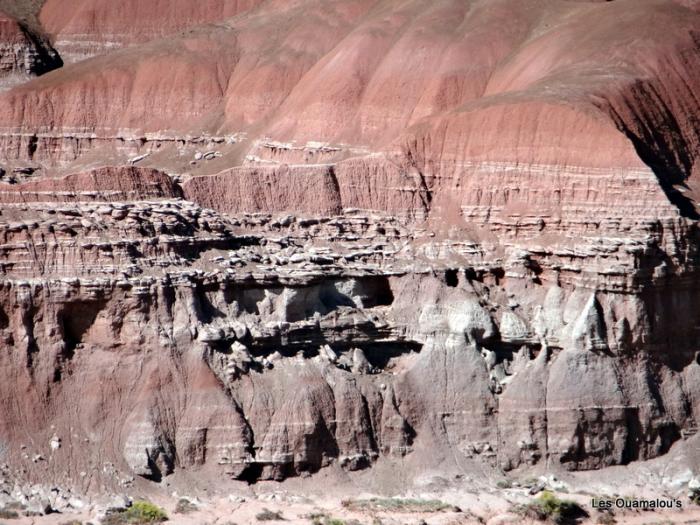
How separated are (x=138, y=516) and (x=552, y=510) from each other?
36.2ft

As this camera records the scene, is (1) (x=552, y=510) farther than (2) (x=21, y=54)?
No

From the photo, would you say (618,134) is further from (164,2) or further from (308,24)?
(164,2)

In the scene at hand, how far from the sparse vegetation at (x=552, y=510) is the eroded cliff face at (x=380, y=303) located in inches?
93.6

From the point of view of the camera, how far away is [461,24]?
77.3 metres

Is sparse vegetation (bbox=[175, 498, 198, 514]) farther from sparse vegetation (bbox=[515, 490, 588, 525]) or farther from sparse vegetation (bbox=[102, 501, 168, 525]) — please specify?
sparse vegetation (bbox=[515, 490, 588, 525])

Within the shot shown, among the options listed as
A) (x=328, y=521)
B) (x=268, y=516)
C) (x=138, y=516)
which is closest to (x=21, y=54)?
(x=138, y=516)

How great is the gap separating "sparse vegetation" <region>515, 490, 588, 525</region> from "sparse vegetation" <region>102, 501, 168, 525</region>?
962 centimetres

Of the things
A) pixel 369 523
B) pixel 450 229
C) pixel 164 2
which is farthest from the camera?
pixel 164 2

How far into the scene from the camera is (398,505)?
46.9 meters

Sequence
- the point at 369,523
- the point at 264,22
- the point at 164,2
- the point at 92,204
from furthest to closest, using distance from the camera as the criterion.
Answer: the point at 164,2 → the point at 264,22 → the point at 92,204 → the point at 369,523

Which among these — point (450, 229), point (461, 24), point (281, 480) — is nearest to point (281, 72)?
point (461, 24)

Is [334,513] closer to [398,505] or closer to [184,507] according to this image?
[398,505]

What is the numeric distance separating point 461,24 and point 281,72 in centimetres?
1083

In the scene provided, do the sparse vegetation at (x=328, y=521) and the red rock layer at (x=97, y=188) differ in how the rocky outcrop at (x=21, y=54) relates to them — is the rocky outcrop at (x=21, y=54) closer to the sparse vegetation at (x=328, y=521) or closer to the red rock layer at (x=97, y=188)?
the red rock layer at (x=97, y=188)
